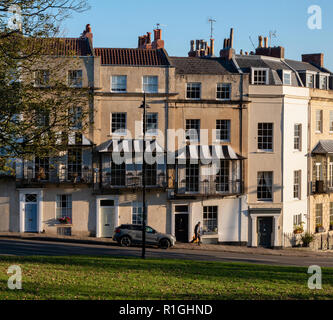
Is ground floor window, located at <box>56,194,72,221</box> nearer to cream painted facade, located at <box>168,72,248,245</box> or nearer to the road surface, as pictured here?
the road surface

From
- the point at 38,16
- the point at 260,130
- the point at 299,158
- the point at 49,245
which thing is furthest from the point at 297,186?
the point at 38,16

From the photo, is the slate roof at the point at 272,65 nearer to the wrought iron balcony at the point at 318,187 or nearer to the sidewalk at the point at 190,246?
the wrought iron balcony at the point at 318,187

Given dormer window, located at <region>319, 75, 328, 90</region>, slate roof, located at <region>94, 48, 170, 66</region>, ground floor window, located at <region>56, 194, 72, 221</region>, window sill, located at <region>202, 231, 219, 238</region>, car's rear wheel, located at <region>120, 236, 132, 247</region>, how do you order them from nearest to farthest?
car's rear wheel, located at <region>120, 236, 132, 247</region>, ground floor window, located at <region>56, 194, 72, 221</region>, slate roof, located at <region>94, 48, 170, 66</region>, window sill, located at <region>202, 231, 219, 238</region>, dormer window, located at <region>319, 75, 328, 90</region>

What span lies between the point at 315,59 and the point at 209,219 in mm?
19942

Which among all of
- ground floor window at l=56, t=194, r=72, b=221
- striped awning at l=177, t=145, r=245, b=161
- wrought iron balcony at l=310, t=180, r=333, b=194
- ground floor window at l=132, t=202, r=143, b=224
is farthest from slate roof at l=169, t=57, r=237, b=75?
ground floor window at l=56, t=194, r=72, b=221

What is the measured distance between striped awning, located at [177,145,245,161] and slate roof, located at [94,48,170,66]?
21.7ft

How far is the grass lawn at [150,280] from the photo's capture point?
55.1 feet

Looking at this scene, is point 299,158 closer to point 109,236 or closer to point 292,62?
point 292,62

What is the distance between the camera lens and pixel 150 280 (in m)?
19.2

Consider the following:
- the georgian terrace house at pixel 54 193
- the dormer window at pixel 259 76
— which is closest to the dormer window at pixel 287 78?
the dormer window at pixel 259 76

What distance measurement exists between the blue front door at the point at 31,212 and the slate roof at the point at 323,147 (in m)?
22.4

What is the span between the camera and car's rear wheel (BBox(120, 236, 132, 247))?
36.4 meters
